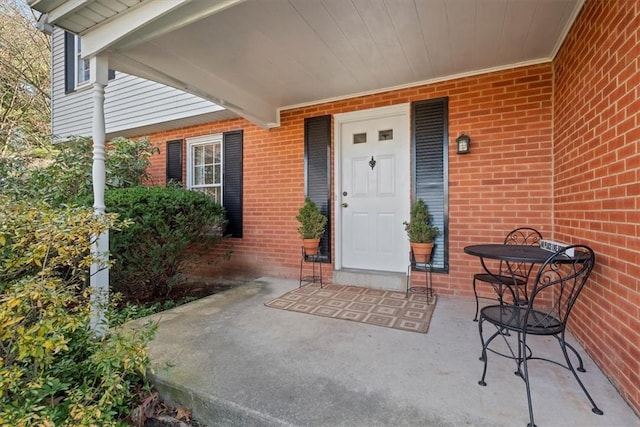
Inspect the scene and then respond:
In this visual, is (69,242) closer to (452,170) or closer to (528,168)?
(452,170)

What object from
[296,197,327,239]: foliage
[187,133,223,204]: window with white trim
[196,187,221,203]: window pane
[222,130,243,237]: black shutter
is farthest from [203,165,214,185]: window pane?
[296,197,327,239]: foliage

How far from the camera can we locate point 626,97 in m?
1.58

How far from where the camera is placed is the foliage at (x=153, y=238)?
330 cm

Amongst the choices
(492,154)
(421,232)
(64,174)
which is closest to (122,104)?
(64,174)

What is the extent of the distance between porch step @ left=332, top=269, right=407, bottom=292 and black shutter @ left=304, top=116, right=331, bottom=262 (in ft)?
1.00

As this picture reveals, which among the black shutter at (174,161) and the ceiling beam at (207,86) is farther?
the black shutter at (174,161)

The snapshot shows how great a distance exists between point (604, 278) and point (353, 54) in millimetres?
2587

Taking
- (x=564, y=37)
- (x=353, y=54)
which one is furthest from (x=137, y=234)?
(x=564, y=37)

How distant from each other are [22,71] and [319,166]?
387 inches

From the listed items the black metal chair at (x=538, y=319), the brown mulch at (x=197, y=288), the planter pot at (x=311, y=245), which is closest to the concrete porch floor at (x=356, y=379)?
the black metal chair at (x=538, y=319)

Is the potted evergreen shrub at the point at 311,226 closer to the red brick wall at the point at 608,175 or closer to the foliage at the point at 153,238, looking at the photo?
the foliage at the point at 153,238

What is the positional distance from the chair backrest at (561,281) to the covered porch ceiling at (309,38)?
1800mm

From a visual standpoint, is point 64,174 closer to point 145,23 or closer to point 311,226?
point 145,23

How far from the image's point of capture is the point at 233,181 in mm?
4789
